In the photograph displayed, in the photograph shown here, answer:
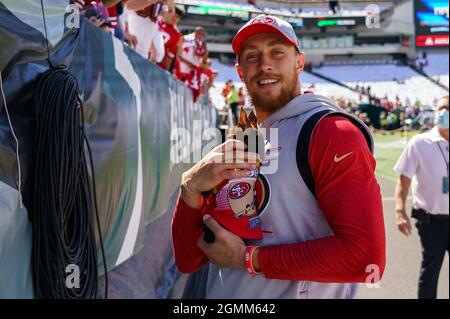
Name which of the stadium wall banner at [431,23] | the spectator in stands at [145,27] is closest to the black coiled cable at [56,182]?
the spectator in stands at [145,27]

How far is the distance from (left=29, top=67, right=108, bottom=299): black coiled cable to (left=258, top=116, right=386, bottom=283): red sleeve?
2.94 feet

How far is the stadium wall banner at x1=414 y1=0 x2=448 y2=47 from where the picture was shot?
4625 centimetres

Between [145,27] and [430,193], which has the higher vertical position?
[145,27]

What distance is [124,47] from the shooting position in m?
3.16

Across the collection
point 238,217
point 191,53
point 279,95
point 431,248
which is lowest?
point 431,248

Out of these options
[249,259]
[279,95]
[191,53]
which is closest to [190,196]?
[249,259]

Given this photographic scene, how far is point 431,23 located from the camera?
47.2 m

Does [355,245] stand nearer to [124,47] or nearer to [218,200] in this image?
[218,200]

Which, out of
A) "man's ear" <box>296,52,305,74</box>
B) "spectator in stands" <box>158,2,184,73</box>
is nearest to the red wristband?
"man's ear" <box>296,52,305,74</box>

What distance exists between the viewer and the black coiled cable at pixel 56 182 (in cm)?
179

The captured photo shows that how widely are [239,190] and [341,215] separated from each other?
0.31m

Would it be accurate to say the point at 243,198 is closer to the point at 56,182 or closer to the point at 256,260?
the point at 256,260

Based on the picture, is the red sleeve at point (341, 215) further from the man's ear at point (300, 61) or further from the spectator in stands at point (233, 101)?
the spectator in stands at point (233, 101)

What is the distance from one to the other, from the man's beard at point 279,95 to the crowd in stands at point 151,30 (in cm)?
127
